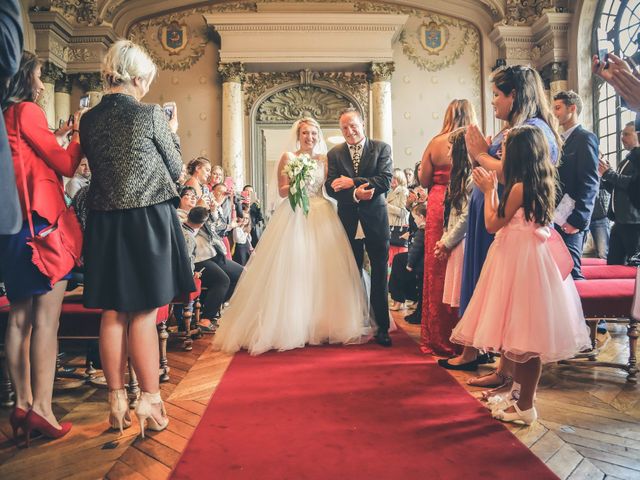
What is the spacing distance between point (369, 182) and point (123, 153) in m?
2.19

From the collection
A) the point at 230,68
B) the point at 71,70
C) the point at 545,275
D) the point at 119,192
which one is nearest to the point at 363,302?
the point at 545,275

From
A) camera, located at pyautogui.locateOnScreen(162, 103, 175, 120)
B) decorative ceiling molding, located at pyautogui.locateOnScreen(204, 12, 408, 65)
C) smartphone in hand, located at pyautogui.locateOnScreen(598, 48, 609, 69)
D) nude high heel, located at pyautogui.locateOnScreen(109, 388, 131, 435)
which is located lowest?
nude high heel, located at pyautogui.locateOnScreen(109, 388, 131, 435)

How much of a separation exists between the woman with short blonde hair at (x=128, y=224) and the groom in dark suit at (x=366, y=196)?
1.98m

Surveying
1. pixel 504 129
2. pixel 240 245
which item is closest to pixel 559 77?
pixel 240 245

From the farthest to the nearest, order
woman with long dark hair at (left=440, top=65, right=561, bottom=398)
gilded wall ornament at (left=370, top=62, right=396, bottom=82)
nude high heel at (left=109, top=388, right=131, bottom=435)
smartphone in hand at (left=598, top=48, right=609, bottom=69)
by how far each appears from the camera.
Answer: gilded wall ornament at (left=370, top=62, right=396, bottom=82) < woman with long dark hair at (left=440, top=65, right=561, bottom=398) < nude high heel at (left=109, top=388, right=131, bottom=435) < smartphone in hand at (left=598, top=48, right=609, bottom=69)

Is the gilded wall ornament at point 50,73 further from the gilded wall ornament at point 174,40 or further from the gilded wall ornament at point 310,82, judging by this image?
the gilded wall ornament at point 310,82

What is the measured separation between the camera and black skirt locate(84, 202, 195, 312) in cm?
214

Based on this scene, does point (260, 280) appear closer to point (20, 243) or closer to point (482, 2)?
point (20, 243)

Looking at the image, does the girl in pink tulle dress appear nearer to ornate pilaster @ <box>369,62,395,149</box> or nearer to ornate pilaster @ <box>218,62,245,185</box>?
ornate pilaster @ <box>369,62,395,149</box>

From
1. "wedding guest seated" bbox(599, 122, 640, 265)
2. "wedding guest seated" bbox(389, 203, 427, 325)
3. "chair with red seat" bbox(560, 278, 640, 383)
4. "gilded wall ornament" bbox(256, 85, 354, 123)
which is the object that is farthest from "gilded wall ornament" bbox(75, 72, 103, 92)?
"chair with red seat" bbox(560, 278, 640, 383)

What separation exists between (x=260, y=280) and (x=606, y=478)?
8.94 ft

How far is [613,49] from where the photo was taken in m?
8.81

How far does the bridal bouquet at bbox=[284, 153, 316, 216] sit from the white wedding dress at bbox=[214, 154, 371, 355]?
0.09 m

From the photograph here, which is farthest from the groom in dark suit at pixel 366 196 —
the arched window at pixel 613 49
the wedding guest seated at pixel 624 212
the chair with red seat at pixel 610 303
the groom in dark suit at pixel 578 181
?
the arched window at pixel 613 49
